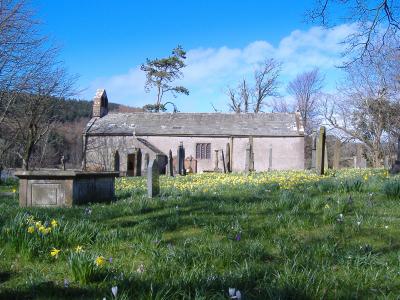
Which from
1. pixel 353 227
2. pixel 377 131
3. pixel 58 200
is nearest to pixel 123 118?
pixel 377 131

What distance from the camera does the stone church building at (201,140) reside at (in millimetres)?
41219

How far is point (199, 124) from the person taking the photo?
143ft

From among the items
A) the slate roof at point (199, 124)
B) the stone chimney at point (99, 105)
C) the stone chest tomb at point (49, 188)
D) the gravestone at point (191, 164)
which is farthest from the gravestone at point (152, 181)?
the stone chimney at point (99, 105)

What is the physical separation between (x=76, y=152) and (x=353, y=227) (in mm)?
67060

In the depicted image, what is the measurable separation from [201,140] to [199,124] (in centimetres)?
198

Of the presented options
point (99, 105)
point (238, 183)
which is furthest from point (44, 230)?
point (99, 105)

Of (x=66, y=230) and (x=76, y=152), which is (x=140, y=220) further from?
(x=76, y=152)

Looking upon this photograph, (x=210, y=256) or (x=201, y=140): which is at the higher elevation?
(x=201, y=140)

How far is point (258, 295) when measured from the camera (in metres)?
2.77

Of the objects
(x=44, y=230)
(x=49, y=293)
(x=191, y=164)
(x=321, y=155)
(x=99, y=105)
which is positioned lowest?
(x=49, y=293)

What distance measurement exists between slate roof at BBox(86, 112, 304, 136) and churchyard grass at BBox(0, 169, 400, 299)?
36.1m

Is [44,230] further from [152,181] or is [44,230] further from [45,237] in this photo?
[152,181]

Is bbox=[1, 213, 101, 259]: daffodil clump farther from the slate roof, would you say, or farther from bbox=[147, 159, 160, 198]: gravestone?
the slate roof

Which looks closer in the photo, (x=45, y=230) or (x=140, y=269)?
(x=140, y=269)
